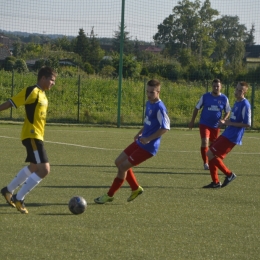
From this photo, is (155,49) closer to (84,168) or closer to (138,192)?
(84,168)

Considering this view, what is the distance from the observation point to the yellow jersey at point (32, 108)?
723 cm

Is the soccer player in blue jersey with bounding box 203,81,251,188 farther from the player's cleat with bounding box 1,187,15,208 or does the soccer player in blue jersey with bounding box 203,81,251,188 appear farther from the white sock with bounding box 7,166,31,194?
the player's cleat with bounding box 1,187,15,208

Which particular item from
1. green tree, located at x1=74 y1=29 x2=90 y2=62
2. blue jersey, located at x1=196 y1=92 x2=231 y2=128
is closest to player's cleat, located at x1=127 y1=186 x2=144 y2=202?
blue jersey, located at x1=196 y1=92 x2=231 y2=128

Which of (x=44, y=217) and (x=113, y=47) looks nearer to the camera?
(x=44, y=217)

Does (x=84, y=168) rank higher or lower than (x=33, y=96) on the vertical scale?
lower

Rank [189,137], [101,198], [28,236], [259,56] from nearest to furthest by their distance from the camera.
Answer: [28,236] < [101,198] < [189,137] < [259,56]

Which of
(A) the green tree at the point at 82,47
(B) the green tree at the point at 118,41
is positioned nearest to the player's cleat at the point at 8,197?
(B) the green tree at the point at 118,41

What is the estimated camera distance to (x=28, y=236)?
19.9 ft

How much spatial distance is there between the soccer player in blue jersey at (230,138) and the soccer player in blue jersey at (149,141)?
76.0 inches

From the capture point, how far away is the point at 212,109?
1209 cm

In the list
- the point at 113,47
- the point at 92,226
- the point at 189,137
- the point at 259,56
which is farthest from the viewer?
the point at 259,56

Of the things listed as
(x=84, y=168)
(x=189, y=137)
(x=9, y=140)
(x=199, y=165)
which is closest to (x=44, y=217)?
(x=84, y=168)

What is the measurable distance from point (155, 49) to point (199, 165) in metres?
21.1

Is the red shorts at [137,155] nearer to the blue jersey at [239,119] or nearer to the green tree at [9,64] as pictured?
the blue jersey at [239,119]
